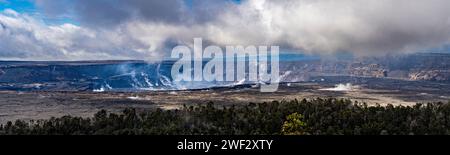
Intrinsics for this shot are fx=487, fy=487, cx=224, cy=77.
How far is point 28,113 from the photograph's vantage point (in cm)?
17538

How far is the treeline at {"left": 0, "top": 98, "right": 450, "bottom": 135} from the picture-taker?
223ft

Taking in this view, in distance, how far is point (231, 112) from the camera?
281ft

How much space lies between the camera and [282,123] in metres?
75.5

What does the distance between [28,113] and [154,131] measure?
12230 cm

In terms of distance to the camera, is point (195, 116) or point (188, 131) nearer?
point (188, 131)

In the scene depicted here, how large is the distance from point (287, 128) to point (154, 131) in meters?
19.0

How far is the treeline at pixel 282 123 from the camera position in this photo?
68000 mm

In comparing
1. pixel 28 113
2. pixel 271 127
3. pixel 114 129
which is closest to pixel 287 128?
pixel 271 127
